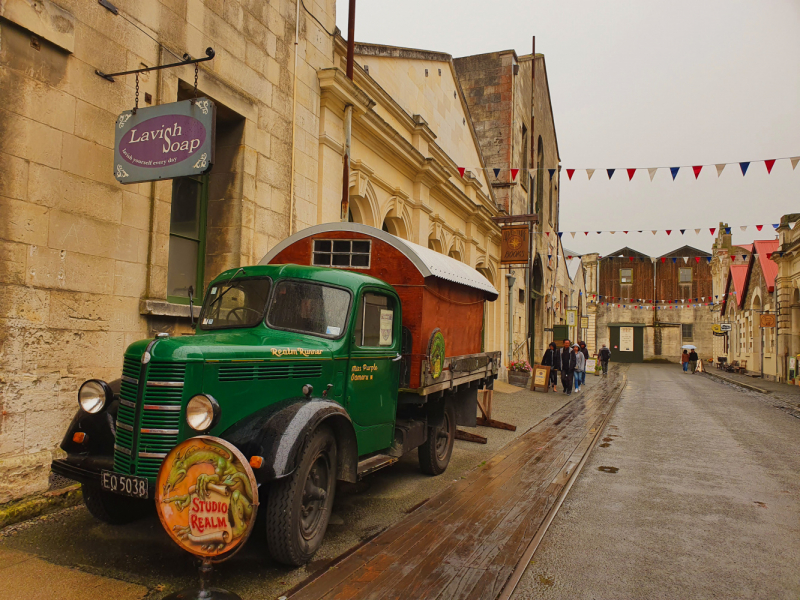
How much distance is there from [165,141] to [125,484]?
3.53m

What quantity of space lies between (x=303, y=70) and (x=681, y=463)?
863 centimetres

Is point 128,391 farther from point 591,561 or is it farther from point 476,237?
point 476,237

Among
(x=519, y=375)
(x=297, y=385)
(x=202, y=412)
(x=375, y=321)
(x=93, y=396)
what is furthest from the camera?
(x=519, y=375)

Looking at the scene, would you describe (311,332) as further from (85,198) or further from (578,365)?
(578,365)

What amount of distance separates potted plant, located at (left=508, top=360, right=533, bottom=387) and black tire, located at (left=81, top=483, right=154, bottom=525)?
17593 millimetres

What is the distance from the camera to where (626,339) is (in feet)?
185

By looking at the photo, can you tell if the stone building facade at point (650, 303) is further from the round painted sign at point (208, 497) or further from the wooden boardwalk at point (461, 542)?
the round painted sign at point (208, 497)

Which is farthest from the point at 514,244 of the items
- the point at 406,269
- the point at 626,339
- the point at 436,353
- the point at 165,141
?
the point at 626,339

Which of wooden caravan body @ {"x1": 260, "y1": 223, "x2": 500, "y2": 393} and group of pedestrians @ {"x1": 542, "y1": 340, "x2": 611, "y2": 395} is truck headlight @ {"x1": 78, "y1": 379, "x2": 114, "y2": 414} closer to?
wooden caravan body @ {"x1": 260, "y1": 223, "x2": 500, "y2": 393}

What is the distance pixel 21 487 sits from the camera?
5078 millimetres

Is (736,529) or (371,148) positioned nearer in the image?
(736,529)

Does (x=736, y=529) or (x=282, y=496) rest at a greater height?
(x=282, y=496)

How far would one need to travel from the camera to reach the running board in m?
5.13

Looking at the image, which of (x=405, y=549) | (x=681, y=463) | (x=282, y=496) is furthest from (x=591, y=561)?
(x=681, y=463)
